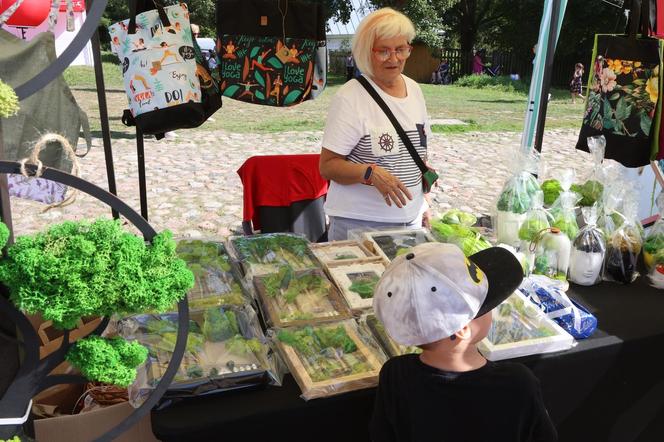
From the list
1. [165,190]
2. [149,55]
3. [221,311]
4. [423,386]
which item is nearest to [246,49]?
[149,55]

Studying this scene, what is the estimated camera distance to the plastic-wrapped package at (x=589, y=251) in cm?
227

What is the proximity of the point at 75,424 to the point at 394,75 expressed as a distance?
6.02 feet

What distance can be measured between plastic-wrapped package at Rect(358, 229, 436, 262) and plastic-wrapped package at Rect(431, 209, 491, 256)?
0.07 metres

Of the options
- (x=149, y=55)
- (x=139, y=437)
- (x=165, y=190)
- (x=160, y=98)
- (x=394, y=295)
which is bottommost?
(x=165, y=190)

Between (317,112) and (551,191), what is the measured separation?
1085 centimetres

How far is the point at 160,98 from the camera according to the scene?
2916 millimetres

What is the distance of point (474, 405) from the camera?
1.33 m

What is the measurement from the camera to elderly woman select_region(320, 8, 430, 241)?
7.98 ft

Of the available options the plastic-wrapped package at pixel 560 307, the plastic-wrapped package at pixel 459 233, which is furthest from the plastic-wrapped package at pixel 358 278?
the plastic-wrapped package at pixel 560 307

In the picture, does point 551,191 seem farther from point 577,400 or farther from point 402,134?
point 577,400

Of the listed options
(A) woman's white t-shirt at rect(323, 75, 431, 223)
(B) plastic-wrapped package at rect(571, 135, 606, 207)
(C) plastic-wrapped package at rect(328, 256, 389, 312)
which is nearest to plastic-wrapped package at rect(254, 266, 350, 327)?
(C) plastic-wrapped package at rect(328, 256, 389, 312)

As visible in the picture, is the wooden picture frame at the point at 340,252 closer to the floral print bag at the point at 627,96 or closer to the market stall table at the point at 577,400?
the market stall table at the point at 577,400

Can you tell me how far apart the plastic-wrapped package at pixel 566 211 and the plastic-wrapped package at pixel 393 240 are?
520mm

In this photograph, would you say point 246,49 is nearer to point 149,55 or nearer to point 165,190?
point 149,55
